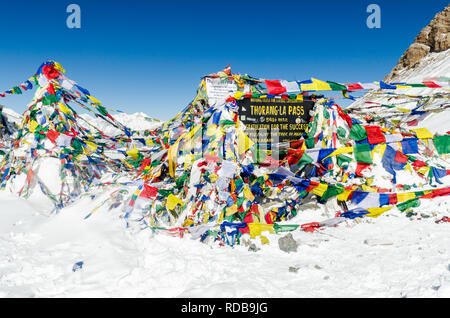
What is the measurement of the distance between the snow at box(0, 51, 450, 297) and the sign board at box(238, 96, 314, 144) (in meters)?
2.26

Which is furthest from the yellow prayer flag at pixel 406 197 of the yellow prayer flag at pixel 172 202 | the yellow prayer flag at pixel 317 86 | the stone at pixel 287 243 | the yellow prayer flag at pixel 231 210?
the yellow prayer flag at pixel 172 202

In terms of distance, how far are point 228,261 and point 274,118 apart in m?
4.00

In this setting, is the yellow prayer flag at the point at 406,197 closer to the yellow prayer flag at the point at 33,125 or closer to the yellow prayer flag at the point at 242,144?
the yellow prayer flag at the point at 242,144

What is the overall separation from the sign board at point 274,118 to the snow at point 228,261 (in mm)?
2261

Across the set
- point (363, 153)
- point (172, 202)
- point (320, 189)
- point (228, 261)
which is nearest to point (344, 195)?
point (320, 189)

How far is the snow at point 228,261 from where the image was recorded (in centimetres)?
270

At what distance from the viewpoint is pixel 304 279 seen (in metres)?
2.90

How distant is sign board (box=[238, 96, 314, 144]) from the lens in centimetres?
643

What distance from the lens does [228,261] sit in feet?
11.1

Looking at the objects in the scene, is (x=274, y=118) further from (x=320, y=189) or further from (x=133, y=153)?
(x=133, y=153)

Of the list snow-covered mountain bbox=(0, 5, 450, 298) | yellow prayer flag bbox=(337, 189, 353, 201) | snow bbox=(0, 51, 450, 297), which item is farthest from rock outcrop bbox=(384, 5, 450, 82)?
snow-covered mountain bbox=(0, 5, 450, 298)

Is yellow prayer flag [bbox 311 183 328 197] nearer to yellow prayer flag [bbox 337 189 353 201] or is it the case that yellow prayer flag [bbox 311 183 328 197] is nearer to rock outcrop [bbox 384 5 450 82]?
yellow prayer flag [bbox 337 189 353 201]
